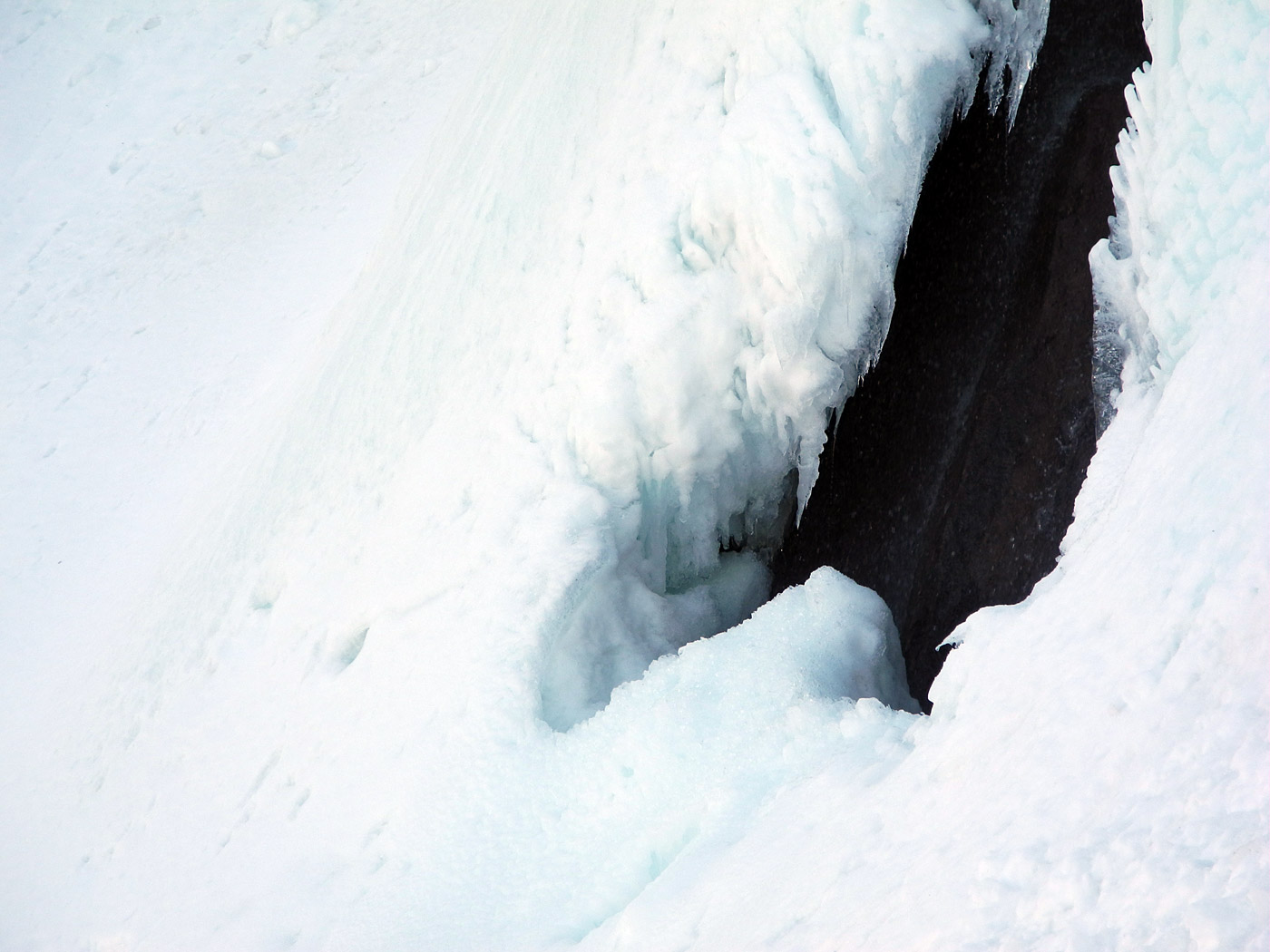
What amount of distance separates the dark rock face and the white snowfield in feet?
0.69

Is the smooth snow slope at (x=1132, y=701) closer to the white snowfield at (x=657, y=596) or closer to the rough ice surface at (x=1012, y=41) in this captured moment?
the white snowfield at (x=657, y=596)

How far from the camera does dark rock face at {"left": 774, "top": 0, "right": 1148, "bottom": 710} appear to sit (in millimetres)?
2926

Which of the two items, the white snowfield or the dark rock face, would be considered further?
the dark rock face

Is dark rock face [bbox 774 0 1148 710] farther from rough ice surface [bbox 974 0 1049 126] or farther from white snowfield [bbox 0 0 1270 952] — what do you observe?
white snowfield [bbox 0 0 1270 952]

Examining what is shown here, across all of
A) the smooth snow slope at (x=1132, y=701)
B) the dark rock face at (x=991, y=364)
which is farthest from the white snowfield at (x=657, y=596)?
the dark rock face at (x=991, y=364)

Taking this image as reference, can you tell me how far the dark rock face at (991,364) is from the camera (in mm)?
2926

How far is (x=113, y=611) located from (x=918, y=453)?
13.3 feet

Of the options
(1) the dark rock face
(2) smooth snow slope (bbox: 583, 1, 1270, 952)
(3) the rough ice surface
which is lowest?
(1) the dark rock face

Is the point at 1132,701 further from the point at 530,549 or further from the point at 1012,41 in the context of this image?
the point at 1012,41

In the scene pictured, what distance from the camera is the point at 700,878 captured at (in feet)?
7.32

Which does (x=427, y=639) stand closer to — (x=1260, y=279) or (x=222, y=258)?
(x=1260, y=279)

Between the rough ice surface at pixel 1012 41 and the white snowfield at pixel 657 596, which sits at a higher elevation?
the rough ice surface at pixel 1012 41

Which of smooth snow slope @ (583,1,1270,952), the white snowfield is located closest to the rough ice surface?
the white snowfield

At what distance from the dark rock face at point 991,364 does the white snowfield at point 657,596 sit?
212 millimetres
